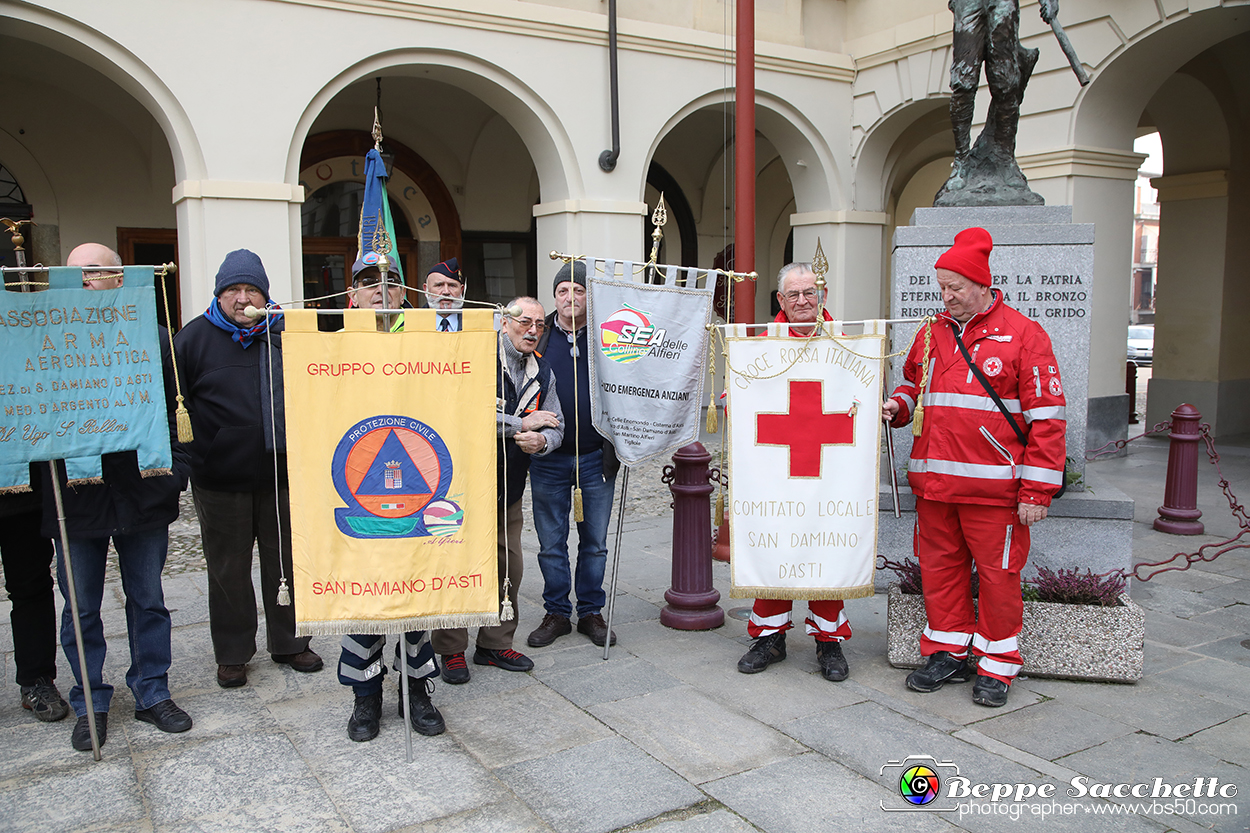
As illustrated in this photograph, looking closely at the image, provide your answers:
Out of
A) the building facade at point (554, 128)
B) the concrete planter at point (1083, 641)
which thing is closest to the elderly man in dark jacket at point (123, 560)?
the concrete planter at point (1083, 641)

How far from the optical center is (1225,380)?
11.8 meters

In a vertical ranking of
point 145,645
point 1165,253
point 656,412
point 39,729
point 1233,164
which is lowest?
point 39,729

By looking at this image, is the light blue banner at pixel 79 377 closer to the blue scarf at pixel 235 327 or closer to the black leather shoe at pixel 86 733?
the blue scarf at pixel 235 327

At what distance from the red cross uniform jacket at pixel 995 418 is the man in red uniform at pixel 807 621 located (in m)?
0.63

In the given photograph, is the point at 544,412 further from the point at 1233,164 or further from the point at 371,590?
the point at 1233,164

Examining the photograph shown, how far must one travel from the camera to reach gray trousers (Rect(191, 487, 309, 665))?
411cm

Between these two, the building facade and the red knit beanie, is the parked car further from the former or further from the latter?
the red knit beanie

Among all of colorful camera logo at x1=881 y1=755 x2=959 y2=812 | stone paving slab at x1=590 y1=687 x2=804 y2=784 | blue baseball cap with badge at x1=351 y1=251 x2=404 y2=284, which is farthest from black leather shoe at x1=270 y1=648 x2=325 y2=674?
colorful camera logo at x1=881 y1=755 x2=959 y2=812

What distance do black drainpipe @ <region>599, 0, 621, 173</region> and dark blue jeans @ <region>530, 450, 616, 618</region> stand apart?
6135 millimetres

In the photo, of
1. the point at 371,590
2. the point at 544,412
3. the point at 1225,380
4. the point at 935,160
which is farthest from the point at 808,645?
the point at 935,160

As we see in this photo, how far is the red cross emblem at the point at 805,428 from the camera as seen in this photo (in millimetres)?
4117

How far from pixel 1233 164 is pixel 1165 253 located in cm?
127

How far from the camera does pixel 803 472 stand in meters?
4.16

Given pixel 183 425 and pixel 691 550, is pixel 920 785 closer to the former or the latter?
pixel 691 550
